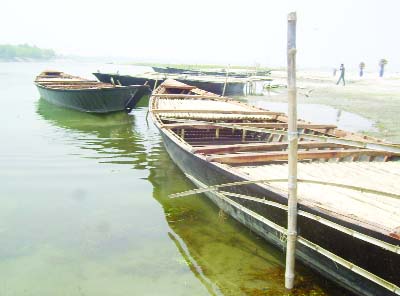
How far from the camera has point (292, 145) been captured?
12.3 ft

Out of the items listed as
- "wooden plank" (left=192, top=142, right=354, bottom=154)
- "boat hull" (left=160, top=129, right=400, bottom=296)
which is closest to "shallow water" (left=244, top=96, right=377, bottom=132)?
"wooden plank" (left=192, top=142, right=354, bottom=154)

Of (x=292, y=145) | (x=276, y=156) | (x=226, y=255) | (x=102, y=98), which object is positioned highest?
(x=102, y=98)

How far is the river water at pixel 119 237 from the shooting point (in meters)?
4.50

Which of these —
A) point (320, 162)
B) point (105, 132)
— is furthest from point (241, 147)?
point (105, 132)

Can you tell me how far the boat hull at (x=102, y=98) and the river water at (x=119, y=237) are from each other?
→ 6.52 meters

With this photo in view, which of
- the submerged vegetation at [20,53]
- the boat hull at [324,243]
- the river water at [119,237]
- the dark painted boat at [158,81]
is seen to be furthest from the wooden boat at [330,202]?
the submerged vegetation at [20,53]

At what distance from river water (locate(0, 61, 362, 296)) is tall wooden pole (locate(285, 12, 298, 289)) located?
0.66 metres

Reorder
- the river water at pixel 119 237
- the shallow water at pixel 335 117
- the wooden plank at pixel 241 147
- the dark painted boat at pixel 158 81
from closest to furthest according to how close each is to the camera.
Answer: the river water at pixel 119 237
the wooden plank at pixel 241 147
the shallow water at pixel 335 117
the dark painted boat at pixel 158 81

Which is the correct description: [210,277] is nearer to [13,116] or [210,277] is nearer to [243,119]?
[243,119]

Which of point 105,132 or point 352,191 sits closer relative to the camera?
point 352,191

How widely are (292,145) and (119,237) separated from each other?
3468mm

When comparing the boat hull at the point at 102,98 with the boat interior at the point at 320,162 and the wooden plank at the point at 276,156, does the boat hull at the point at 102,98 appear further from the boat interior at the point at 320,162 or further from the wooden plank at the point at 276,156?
the wooden plank at the point at 276,156

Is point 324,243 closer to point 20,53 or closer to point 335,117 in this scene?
point 335,117

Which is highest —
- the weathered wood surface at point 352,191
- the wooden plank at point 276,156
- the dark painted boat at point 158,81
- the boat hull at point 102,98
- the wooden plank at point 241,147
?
the dark painted boat at point 158,81
